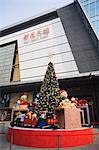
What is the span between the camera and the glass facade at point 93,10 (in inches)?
883

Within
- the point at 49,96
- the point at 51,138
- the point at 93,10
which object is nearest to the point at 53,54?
the point at 93,10

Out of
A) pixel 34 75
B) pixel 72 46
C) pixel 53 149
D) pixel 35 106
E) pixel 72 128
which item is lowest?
pixel 53 149

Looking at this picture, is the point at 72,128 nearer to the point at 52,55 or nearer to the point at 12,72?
the point at 52,55

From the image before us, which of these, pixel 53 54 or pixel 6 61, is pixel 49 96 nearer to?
pixel 53 54

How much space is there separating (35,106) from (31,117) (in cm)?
172

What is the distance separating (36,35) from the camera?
28938 millimetres

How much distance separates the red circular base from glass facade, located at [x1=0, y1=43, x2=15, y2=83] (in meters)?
21.4

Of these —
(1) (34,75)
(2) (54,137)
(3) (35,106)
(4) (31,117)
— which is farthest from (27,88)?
(2) (54,137)

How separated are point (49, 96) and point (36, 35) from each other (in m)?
19.0

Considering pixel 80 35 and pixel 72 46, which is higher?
pixel 80 35

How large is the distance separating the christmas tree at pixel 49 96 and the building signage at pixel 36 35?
16.2 meters

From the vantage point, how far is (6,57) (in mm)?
32031

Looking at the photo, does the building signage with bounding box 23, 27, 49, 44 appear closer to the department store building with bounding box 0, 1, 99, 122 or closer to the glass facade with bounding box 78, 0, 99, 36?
the department store building with bounding box 0, 1, 99, 122

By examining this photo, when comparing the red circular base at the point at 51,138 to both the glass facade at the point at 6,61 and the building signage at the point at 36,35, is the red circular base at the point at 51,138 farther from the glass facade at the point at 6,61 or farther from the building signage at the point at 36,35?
the glass facade at the point at 6,61
